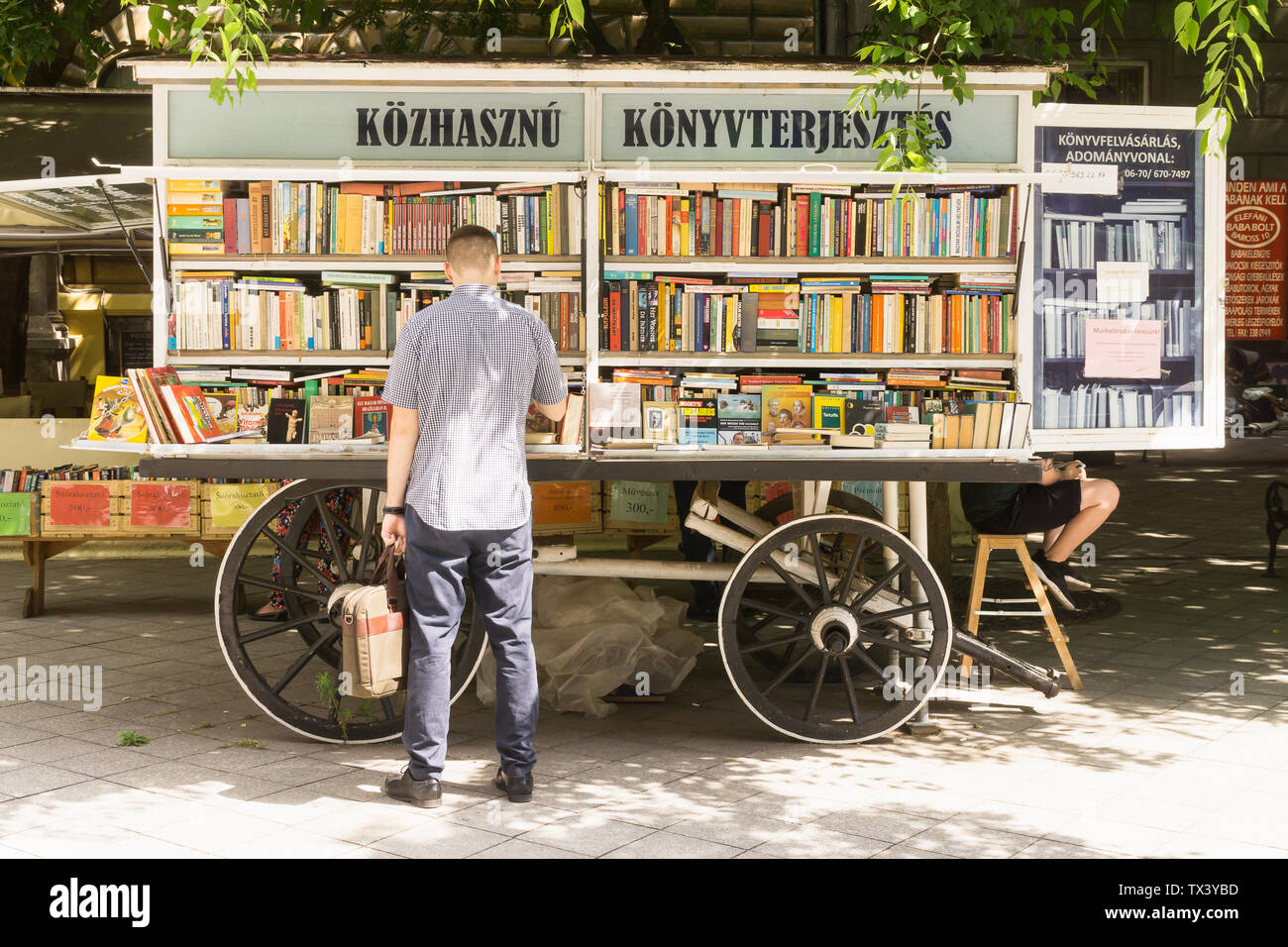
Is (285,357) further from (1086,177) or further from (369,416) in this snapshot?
(1086,177)

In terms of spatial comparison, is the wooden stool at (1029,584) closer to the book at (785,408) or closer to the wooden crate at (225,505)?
the book at (785,408)

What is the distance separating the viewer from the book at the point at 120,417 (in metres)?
5.45

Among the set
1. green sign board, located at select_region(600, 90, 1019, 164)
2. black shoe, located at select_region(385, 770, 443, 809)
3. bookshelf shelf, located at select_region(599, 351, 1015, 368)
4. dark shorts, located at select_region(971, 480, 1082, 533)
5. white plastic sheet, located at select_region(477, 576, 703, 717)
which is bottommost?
black shoe, located at select_region(385, 770, 443, 809)

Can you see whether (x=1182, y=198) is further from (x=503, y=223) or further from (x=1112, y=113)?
(x=503, y=223)

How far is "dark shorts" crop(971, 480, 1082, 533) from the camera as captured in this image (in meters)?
6.50

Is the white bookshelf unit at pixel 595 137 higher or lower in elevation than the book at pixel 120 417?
higher

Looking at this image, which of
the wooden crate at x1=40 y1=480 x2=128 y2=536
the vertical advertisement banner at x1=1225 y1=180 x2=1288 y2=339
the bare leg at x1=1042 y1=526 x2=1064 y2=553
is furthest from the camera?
the vertical advertisement banner at x1=1225 y1=180 x2=1288 y2=339

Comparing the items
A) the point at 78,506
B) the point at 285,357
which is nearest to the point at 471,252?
the point at 285,357

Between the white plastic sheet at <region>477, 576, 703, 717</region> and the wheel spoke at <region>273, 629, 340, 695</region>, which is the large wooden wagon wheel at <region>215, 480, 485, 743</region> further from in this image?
the white plastic sheet at <region>477, 576, 703, 717</region>

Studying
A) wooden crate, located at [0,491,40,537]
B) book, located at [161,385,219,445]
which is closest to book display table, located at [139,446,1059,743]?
book, located at [161,385,219,445]

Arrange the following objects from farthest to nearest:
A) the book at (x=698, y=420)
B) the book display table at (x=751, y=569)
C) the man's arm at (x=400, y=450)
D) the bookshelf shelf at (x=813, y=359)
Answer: the bookshelf shelf at (x=813, y=359), the book at (x=698, y=420), the book display table at (x=751, y=569), the man's arm at (x=400, y=450)

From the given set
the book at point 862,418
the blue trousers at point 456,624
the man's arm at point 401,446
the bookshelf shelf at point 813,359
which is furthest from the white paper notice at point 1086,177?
the man's arm at point 401,446

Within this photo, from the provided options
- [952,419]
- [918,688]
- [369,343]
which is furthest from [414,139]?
[918,688]

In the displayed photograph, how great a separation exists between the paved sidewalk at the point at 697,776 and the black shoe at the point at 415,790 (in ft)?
0.18
